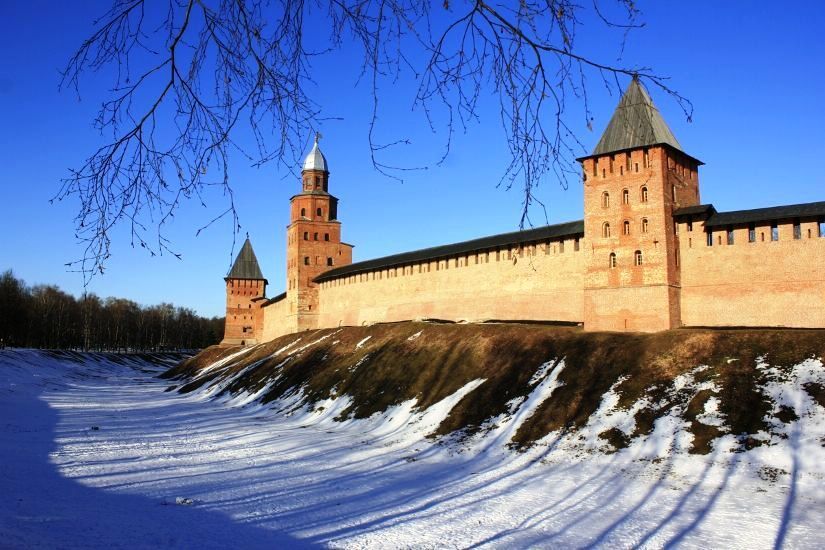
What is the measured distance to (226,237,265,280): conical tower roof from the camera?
230 feet

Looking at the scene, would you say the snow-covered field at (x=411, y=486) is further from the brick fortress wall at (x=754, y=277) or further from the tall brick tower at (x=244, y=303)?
the tall brick tower at (x=244, y=303)

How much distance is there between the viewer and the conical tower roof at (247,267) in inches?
2763

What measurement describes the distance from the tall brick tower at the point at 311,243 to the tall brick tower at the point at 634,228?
28.2 meters

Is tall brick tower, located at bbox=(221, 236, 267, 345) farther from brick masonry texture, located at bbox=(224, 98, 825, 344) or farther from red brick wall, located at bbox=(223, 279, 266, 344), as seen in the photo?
brick masonry texture, located at bbox=(224, 98, 825, 344)

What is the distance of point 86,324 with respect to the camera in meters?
77.1

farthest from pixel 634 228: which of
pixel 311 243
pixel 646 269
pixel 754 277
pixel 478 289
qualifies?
pixel 311 243

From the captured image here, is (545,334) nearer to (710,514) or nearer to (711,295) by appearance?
(711,295)

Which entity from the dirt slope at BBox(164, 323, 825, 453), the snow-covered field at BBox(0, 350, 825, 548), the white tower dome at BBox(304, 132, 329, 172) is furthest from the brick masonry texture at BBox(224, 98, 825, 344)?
the white tower dome at BBox(304, 132, 329, 172)

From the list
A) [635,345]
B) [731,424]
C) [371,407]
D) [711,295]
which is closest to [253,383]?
[371,407]

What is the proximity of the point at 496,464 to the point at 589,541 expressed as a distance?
6.02 m

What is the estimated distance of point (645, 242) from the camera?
2389 centimetres

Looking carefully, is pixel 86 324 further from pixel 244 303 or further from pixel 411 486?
pixel 411 486

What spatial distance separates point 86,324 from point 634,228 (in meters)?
73.0

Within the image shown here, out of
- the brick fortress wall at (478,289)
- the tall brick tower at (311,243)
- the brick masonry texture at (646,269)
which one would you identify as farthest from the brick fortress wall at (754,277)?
the tall brick tower at (311,243)
